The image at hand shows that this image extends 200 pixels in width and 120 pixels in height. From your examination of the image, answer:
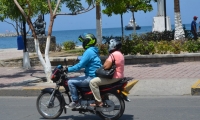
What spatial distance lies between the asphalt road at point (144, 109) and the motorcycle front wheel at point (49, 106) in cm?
24

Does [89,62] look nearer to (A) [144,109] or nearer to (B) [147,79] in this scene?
(A) [144,109]

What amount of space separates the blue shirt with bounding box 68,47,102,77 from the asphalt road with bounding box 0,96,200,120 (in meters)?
1.12

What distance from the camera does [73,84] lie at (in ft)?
29.0

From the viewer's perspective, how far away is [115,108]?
878 centimetres

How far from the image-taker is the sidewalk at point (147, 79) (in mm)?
12609

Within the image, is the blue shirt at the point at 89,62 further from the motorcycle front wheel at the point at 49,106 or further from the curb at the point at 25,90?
the curb at the point at 25,90

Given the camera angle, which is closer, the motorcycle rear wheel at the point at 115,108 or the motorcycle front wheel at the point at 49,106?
the motorcycle rear wheel at the point at 115,108

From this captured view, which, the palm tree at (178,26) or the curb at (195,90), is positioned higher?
the palm tree at (178,26)

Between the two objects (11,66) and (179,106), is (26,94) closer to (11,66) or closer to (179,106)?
(179,106)

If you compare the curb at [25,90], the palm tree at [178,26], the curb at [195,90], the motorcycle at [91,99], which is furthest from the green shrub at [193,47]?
the motorcycle at [91,99]

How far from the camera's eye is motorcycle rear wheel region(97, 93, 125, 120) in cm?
869

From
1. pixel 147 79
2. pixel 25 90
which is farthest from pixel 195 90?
pixel 25 90

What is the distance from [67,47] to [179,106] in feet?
55.0

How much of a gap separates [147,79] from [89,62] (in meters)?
5.20
